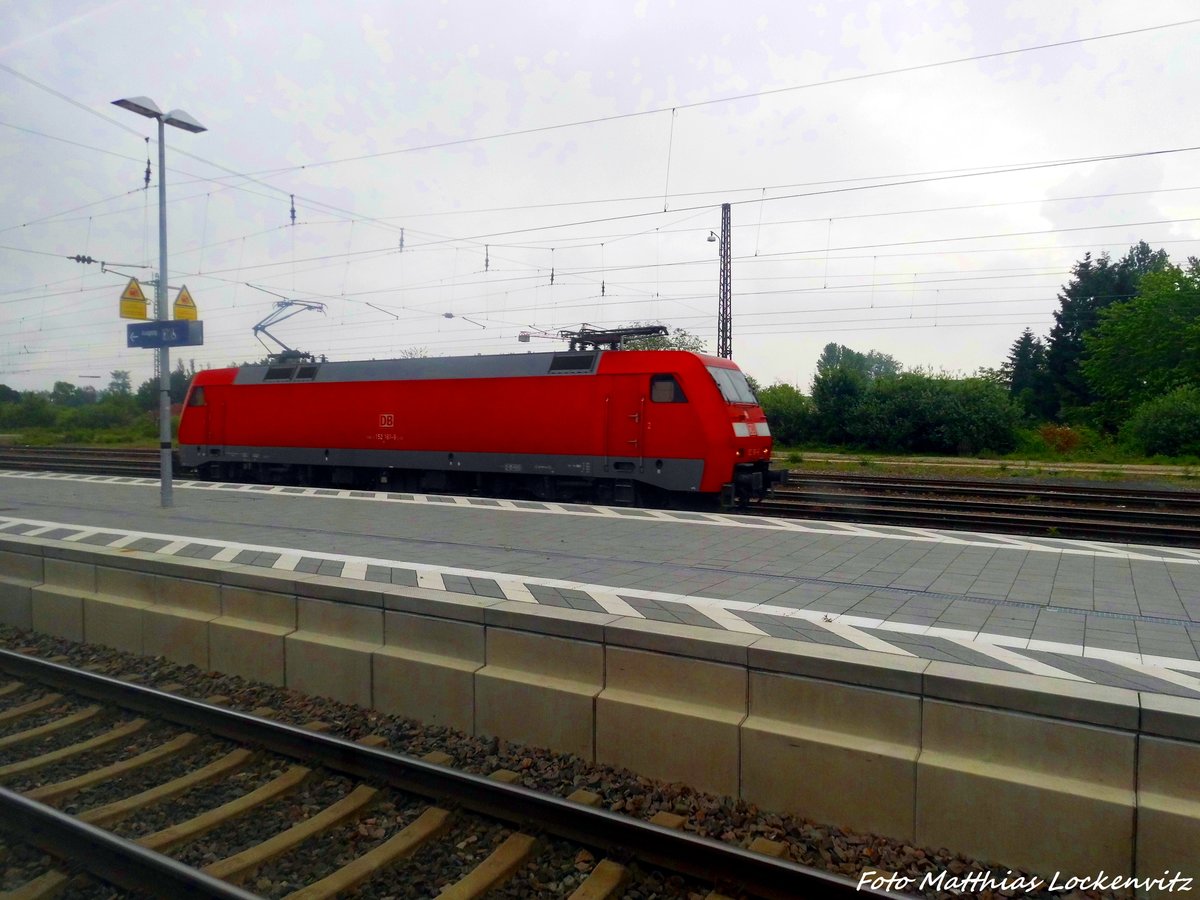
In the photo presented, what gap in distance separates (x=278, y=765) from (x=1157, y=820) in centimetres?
466

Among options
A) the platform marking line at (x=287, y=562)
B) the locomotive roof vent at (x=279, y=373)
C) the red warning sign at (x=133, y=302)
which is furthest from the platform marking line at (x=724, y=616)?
the locomotive roof vent at (x=279, y=373)

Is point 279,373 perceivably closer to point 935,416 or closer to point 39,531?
point 39,531

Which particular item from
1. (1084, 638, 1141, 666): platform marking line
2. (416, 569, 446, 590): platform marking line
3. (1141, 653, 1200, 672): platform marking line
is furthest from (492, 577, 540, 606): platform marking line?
(1141, 653, 1200, 672): platform marking line

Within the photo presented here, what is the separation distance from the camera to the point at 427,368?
17.9 metres

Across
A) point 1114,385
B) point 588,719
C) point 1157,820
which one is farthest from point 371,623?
point 1114,385

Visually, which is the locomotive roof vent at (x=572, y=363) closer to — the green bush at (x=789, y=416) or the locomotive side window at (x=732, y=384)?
the locomotive side window at (x=732, y=384)

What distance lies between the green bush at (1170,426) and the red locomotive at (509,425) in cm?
2233

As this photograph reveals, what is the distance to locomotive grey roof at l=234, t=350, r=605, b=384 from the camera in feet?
52.6

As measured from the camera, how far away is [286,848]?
14.1 feet

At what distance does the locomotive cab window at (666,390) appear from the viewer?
14656 mm

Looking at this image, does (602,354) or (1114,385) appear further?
(1114,385)

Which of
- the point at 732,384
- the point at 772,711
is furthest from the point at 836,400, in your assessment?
the point at 772,711

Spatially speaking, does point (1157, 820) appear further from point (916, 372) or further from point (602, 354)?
point (916, 372)

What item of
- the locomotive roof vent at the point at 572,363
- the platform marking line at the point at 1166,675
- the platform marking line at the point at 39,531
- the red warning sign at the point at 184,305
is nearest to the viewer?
the platform marking line at the point at 1166,675
